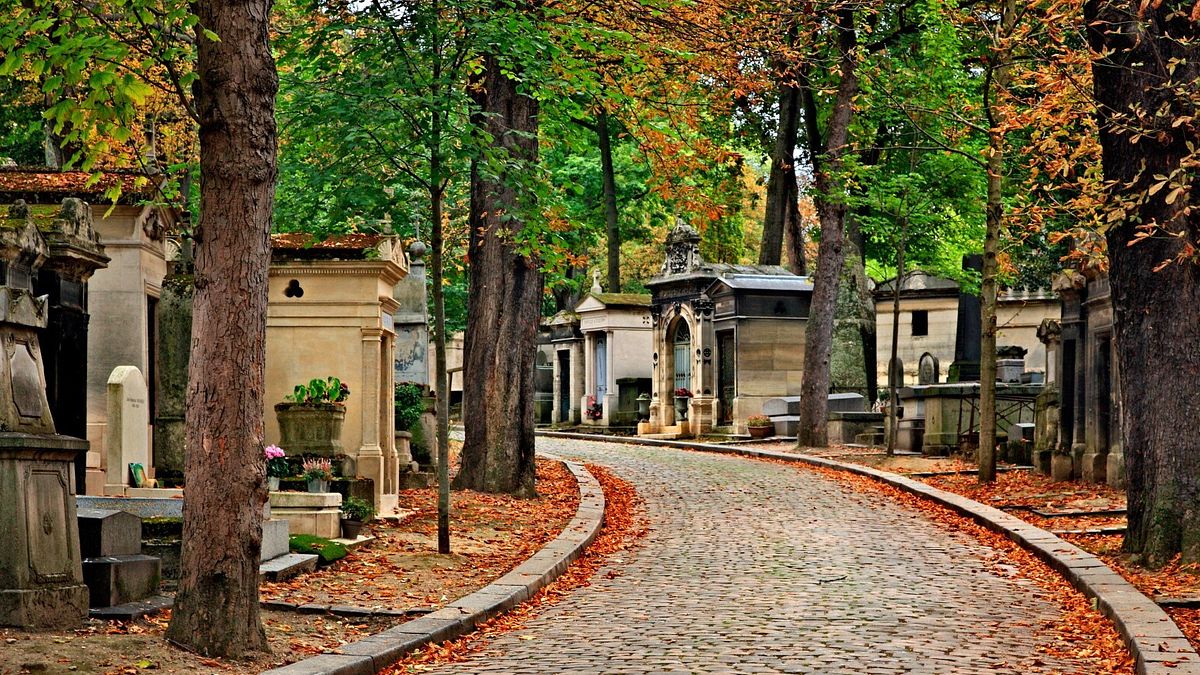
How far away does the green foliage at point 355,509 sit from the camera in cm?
1388

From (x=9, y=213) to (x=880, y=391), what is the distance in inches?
1229

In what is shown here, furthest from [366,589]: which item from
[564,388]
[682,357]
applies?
[564,388]

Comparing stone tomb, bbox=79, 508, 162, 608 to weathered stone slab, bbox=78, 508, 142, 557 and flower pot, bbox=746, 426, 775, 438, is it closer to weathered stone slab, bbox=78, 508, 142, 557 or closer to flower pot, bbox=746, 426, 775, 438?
weathered stone slab, bbox=78, 508, 142, 557

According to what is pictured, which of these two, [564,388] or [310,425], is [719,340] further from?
[310,425]

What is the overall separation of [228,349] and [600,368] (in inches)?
1441

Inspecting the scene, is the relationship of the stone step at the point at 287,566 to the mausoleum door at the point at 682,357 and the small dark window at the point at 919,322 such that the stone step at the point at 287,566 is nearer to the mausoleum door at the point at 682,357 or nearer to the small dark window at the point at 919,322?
the mausoleum door at the point at 682,357

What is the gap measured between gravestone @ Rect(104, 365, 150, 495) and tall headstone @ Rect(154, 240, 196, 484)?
65.3 inches

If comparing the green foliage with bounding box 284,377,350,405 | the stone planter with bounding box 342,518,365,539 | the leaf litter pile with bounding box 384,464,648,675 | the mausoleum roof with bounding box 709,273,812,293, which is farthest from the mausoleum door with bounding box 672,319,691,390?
the stone planter with bounding box 342,518,365,539

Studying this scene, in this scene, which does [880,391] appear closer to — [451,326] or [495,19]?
[451,326]

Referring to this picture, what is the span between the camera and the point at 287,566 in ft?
35.8

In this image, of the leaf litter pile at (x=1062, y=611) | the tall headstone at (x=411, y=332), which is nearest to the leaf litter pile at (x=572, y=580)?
the leaf litter pile at (x=1062, y=611)

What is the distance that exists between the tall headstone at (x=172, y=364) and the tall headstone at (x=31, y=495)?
6.10 meters

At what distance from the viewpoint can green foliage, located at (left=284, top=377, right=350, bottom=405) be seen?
1495 centimetres

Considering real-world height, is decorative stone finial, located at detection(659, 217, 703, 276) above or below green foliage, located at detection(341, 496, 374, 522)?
above
